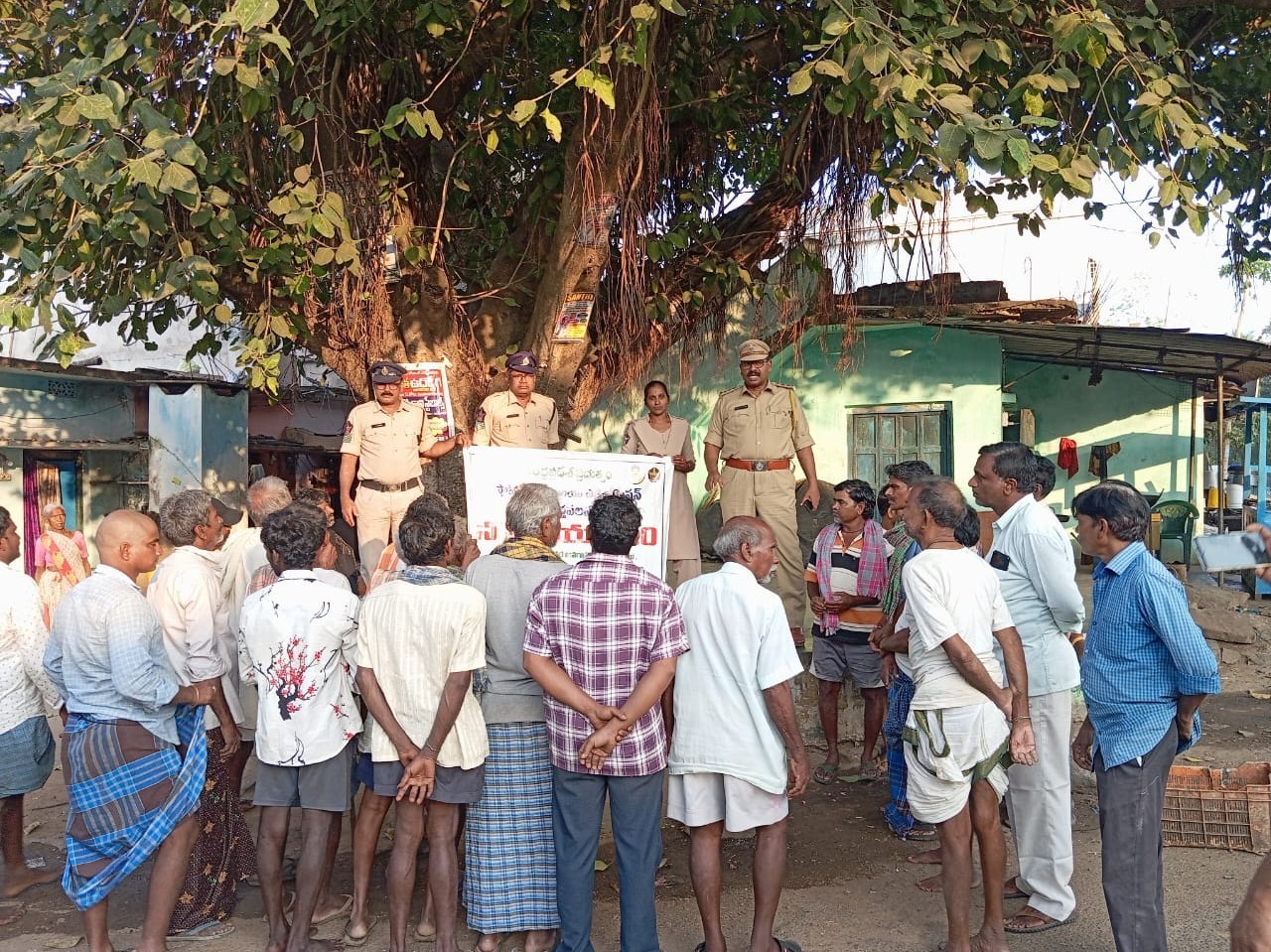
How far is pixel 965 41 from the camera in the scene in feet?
16.8

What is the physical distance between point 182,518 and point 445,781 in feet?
5.77

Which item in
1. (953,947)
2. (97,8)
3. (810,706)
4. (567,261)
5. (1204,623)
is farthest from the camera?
(1204,623)

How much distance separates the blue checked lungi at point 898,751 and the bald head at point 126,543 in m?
3.61

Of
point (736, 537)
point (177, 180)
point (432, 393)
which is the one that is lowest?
point (736, 537)

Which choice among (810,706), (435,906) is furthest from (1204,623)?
(435,906)

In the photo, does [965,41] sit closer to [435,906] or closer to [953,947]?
[953,947]

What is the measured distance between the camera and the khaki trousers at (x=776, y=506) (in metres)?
7.21

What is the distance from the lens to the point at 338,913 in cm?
455

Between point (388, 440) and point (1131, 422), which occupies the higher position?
point (1131, 422)

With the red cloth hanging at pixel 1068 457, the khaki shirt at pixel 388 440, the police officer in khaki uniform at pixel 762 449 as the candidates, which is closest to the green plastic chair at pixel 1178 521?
the red cloth hanging at pixel 1068 457

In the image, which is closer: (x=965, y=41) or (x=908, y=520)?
(x=908, y=520)

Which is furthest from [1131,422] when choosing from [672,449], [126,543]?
[126,543]

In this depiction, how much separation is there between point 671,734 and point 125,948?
248 centimetres

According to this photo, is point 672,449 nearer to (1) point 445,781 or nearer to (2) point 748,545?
(2) point 748,545
